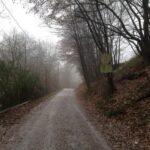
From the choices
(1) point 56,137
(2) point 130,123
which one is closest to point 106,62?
(2) point 130,123

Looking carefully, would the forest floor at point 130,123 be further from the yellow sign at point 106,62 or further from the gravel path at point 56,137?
the yellow sign at point 106,62

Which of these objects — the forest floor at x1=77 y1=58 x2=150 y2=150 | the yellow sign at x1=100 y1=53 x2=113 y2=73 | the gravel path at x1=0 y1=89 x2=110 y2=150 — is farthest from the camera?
the yellow sign at x1=100 y1=53 x2=113 y2=73

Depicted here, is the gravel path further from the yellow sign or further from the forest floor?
the yellow sign

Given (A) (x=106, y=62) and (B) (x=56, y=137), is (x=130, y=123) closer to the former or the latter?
(B) (x=56, y=137)

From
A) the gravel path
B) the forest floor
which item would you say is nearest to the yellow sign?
the forest floor

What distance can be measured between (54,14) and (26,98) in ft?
36.6

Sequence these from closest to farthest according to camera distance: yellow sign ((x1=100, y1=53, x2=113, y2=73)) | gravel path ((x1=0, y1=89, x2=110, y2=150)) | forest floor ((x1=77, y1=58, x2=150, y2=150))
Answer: forest floor ((x1=77, y1=58, x2=150, y2=150))
gravel path ((x1=0, y1=89, x2=110, y2=150))
yellow sign ((x1=100, y1=53, x2=113, y2=73))

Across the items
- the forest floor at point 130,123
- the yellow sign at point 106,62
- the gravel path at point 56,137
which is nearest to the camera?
the forest floor at point 130,123

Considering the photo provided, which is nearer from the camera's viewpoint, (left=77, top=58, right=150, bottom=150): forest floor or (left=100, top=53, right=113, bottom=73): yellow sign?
(left=77, top=58, right=150, bottom=150): forest floor

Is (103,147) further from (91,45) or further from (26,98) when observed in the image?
(91,45)

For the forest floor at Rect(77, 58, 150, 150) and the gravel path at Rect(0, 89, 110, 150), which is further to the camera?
the gravel path at Rect(0, 89, 110, 150)

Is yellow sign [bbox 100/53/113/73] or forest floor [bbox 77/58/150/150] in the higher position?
yellow sign [bbox 100/53/113/73]

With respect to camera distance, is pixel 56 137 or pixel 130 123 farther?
pixel 130 123

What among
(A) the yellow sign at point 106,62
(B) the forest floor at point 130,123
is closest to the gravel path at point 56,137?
(B) the forest floor at point 130,123
